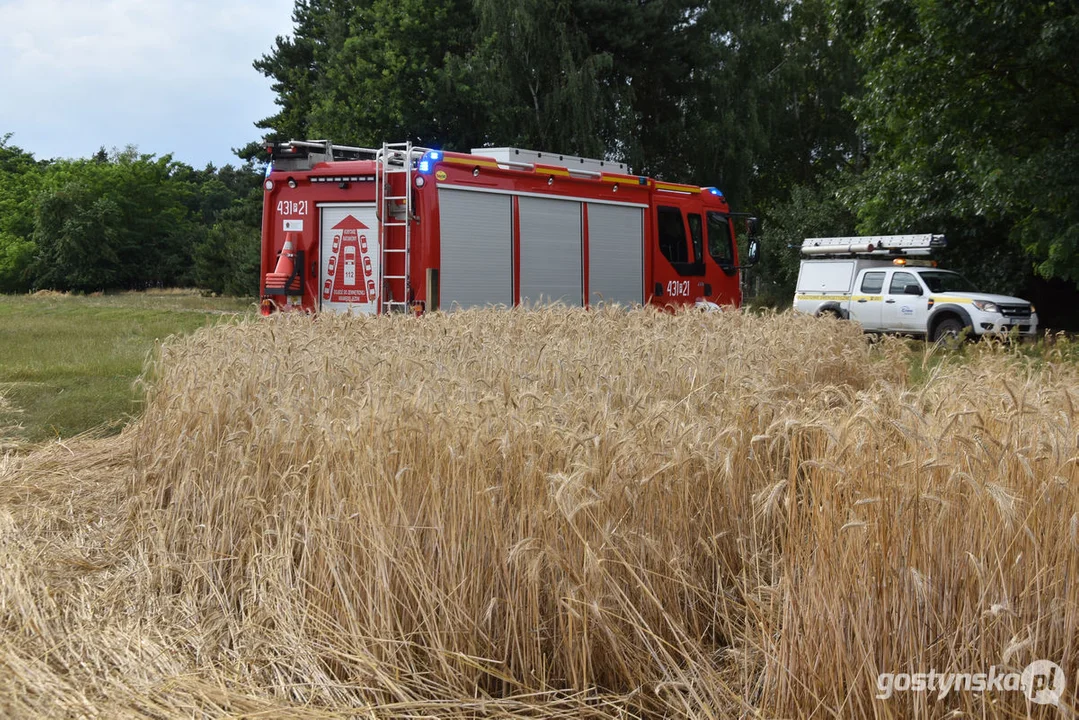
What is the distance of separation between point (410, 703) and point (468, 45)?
101 feet

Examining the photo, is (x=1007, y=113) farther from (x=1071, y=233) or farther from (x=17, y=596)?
(x=17, y=596)

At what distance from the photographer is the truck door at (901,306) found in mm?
20656

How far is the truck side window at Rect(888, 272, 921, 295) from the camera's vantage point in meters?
21.0

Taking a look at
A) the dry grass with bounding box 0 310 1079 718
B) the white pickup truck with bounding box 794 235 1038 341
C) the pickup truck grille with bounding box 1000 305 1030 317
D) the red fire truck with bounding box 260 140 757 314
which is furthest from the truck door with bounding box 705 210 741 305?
the dry grass with bounding box 0 310 1079 718

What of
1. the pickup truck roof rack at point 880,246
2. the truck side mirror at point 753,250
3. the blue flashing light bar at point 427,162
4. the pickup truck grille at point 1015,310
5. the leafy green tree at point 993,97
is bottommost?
the pickup truck grille at point 1015,310

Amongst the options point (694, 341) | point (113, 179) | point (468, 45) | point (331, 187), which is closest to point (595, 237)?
point (331, 187)

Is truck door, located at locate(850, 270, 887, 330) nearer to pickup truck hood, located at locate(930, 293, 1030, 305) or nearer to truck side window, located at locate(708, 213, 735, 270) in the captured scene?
pickup truck hood, located at locate(930, 293, 1030, 305)

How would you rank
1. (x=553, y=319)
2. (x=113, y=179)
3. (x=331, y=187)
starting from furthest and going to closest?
(x=113, y=179) < (x=331, y=187) < (x=553, y=319)

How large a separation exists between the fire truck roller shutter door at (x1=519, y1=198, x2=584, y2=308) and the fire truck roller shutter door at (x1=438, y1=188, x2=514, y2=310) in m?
0.32

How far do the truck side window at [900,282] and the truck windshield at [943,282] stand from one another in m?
0.22

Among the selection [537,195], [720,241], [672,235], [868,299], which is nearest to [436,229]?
[537,195]

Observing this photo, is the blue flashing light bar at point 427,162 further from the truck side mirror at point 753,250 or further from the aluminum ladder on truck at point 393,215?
the truck side mirror at point 753,250

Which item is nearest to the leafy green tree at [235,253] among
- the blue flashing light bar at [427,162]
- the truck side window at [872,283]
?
the truck side window at [872,283]

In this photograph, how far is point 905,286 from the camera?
21.0 meters
